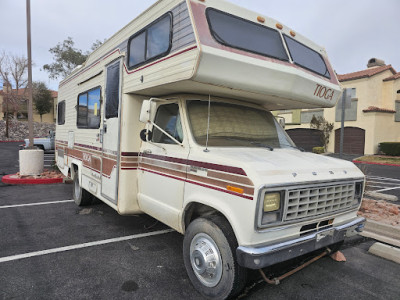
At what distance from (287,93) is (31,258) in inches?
150

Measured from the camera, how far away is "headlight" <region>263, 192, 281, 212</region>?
8.39 ft

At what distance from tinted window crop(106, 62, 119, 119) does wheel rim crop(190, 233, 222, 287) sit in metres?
2.36

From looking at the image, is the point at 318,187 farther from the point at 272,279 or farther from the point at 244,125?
the point at 244,125

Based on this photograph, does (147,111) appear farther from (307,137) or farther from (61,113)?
(307,137)

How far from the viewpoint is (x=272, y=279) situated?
307 cm

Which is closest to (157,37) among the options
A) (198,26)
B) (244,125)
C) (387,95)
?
(198,26)

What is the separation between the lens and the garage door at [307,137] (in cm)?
2411

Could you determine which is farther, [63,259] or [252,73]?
[63,259]

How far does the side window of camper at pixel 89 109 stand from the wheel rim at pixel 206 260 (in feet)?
10.1

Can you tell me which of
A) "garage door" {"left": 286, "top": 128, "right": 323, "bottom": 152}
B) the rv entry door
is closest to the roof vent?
"garage door" {"left": 286, "top": 128, "right": 323, "bottom": 152}

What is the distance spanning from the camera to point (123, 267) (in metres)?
3.57

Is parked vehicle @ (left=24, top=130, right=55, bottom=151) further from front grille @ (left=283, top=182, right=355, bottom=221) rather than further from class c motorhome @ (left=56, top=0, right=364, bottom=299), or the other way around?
front grille @ (left=283, top=182, right=355, bottom=221)

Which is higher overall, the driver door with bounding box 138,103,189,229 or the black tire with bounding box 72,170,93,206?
the driver door with bounding box 138,103,189,229

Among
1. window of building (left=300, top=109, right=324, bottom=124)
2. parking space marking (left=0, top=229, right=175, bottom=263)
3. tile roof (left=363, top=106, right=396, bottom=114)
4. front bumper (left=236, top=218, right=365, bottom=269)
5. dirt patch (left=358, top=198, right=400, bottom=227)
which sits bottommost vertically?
parking space marking (left=0, top=229, right=175, bottom=263)
